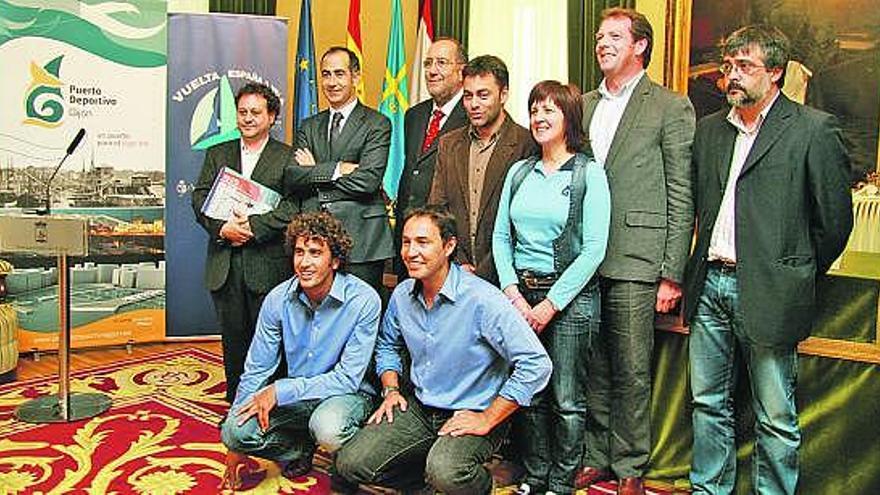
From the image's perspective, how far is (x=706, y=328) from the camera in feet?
9.08

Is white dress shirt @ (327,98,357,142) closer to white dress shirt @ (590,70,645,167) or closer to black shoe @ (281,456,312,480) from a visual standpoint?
white dress shirt @ (590,70,645,167)

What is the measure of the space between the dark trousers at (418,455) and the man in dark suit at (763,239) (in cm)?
77

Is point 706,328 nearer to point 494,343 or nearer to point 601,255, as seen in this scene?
point 601,255

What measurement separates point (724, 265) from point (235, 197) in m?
1.97

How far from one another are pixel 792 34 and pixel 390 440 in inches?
89.7

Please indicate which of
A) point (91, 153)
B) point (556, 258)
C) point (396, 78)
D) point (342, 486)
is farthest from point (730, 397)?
point (91, 153)

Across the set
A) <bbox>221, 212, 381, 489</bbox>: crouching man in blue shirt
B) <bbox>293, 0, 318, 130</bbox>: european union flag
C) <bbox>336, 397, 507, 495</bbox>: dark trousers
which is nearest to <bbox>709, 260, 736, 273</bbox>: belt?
<bbox>336, 397, 507, 495</bbox>: dark trousers

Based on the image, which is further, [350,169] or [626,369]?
[350,169]

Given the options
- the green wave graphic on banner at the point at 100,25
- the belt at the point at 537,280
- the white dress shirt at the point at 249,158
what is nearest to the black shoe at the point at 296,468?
the belt at the point at 537,280

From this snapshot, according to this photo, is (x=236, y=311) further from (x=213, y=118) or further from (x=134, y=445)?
(x=213, y=118)

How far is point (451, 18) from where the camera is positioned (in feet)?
18.8

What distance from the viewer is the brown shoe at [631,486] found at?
3.01 m

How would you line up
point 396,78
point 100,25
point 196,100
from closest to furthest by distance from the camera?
point 100,25, point 196,100, point 396,78

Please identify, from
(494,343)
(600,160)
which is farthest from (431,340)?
(600,160)
